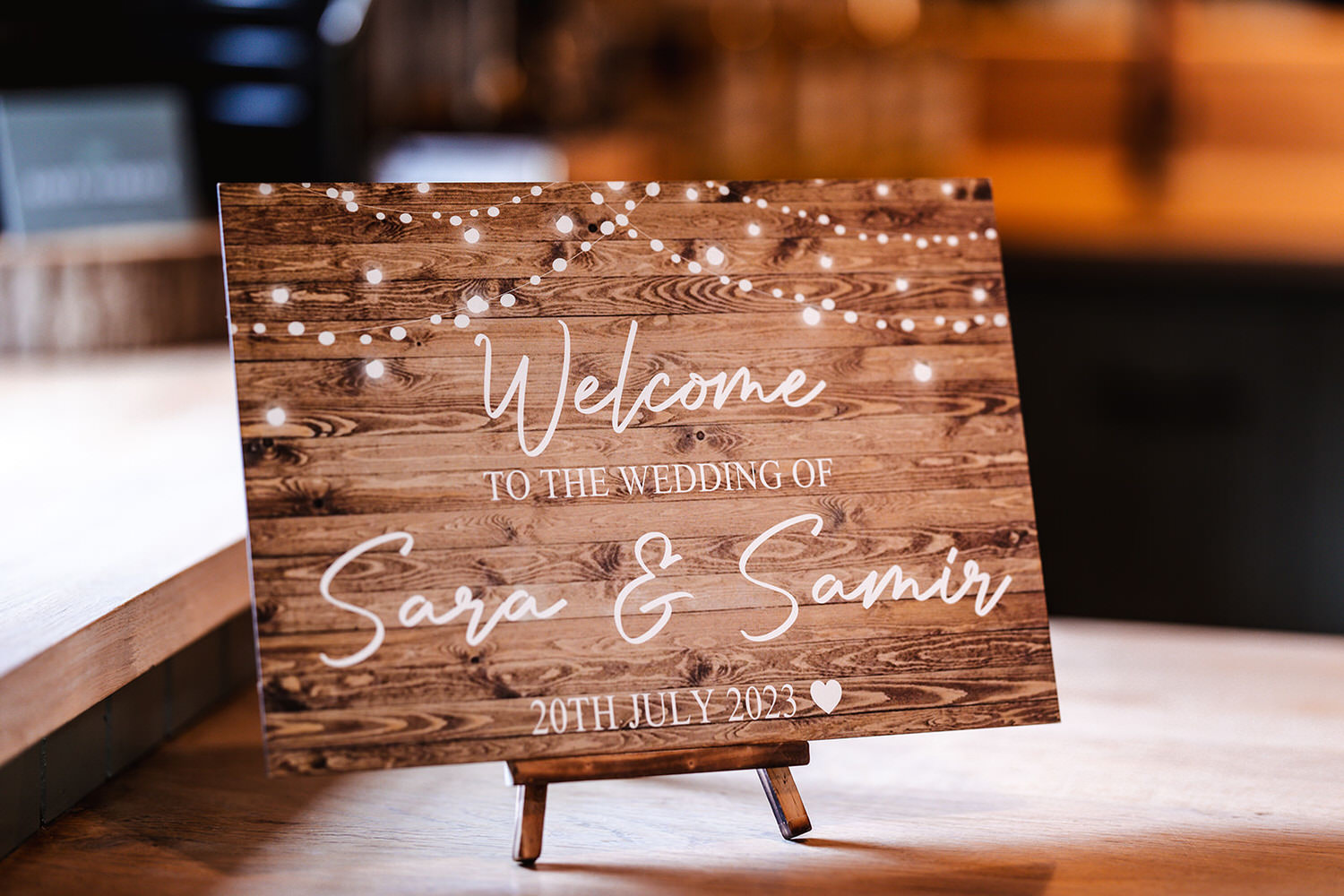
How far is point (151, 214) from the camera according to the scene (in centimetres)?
145

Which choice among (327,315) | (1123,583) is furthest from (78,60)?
(1123,583)

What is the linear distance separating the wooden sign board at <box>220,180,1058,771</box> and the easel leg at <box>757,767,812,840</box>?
0.15 feet

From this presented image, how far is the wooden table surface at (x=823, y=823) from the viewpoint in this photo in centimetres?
64

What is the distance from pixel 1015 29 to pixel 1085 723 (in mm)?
2576

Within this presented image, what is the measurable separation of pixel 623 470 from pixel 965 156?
8.20ft

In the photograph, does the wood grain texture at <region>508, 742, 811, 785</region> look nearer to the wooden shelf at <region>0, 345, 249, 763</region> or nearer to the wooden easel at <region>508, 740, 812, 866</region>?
the wooden easel at <region>508, 740, 812, 866</region>

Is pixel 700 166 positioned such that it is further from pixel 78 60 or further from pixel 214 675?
pixel 214 675

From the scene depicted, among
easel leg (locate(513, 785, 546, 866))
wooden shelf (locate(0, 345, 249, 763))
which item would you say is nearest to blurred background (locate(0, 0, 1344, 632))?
wooden shelf (locate(0, 345, 249, 763))

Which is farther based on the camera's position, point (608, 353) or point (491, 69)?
point (491, 69)

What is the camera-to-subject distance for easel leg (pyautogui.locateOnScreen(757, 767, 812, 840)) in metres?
0.67

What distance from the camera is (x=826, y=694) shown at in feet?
2.12

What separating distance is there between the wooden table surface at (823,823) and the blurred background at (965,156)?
33.2 inches

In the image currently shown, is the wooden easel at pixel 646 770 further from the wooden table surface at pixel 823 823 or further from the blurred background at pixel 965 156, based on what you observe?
the blurred background at pixel 965 156

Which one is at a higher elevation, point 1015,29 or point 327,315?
point 1015,29
